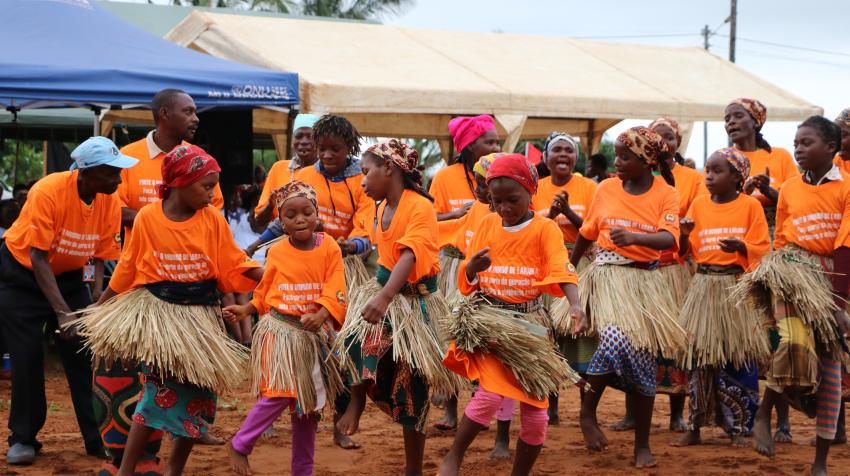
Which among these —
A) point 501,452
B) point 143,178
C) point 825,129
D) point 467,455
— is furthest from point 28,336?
point 825,129

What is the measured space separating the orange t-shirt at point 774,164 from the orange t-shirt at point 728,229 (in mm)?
881

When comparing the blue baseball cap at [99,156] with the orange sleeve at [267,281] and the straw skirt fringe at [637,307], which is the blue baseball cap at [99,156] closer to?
the orange sleeve at [267,281]

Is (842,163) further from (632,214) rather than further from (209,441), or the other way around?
(209,441)

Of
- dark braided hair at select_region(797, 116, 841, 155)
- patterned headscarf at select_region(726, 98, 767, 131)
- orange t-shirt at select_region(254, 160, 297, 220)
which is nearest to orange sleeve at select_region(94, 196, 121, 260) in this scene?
orange t-shirt at select_region(254, 160, 297, 220)

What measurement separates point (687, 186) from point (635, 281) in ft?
4.59

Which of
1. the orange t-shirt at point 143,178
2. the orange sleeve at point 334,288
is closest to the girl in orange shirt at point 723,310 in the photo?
the orange sleeve at point 334,288

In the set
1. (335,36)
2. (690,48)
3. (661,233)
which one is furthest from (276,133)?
(661,233)

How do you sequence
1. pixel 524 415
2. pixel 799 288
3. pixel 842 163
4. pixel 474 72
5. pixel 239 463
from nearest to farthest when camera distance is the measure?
pixel 524 415 < pixel 239 463 < pixel 799 288 < pixel 842 163 < pixel 474 72

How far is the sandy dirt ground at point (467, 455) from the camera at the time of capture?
6.25 m

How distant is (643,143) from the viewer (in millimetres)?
6289

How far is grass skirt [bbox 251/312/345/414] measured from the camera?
534cm

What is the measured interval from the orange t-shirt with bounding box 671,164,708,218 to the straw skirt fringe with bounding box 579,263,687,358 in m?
1.12

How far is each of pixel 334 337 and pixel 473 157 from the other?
2141mm

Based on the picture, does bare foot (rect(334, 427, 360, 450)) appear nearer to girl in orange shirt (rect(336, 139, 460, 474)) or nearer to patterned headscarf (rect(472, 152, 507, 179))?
girl in orange shirt (rect(336, 139, 460, 474))
